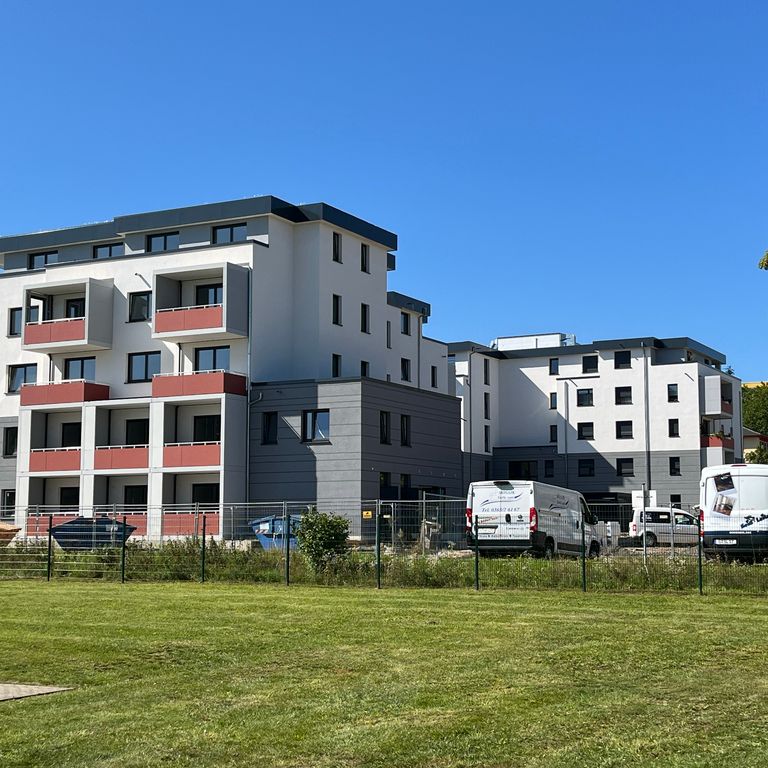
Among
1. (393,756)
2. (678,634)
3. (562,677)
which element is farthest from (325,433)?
(393,756)

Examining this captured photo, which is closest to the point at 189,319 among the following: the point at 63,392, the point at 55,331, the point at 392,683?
the point at 55,331

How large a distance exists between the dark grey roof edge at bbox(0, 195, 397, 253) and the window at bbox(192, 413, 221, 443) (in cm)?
948

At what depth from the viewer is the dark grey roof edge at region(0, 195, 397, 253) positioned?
→ 52.5 m

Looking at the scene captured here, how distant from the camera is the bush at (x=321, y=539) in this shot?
81.9 ft

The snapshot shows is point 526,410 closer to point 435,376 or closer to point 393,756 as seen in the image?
point 435,376

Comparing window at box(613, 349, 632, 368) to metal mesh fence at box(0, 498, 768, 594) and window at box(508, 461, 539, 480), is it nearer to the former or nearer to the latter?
window at box(508, 461, 539, 480)

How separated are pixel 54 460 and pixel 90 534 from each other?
1007 inches

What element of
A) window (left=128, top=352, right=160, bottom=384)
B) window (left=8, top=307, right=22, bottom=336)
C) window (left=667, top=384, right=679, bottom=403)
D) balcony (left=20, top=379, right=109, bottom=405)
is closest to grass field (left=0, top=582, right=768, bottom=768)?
window (left=128, top=352, right=160, bottom=384)

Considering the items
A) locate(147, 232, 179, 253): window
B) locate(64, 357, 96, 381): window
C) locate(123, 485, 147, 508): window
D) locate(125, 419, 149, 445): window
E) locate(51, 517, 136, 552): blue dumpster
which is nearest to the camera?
locate(51, 517, 136, 552): blue dumpster

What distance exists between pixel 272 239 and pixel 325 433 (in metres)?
9.70

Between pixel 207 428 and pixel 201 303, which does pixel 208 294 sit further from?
pixel 207 428

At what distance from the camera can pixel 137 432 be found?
175 ft

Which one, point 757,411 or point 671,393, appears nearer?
point 671,393

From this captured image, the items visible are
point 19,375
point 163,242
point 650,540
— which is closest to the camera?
point 650,540
